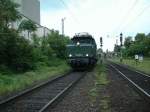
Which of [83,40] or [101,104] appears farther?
[83,40]

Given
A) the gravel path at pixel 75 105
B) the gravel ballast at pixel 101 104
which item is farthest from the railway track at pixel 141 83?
the gravel path at pixel 75 105

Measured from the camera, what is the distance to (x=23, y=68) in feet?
109

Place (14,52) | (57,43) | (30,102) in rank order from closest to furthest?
(30,102), (14,52), (57,43)

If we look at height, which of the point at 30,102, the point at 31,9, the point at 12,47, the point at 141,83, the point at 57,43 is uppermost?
the point at 31,9

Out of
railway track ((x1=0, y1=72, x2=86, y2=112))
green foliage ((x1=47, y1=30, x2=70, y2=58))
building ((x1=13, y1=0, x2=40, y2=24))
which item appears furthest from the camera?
building ((x1=13, y1=0, x2=40, y2=24))

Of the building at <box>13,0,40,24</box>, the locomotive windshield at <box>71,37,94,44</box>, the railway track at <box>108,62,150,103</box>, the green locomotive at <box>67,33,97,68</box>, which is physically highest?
the building at <box>13,0,40,24</box>

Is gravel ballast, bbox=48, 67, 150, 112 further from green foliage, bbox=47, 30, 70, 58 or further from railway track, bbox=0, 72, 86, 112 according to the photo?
green foliage, bbox=47, 30, 70, 58

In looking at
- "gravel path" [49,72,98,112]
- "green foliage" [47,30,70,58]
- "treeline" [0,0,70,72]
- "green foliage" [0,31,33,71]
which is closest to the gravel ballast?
"gravel path" [49,72,98,112]

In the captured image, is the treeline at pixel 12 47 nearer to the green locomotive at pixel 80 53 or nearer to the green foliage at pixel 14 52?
the green foliage at pixel 14 52

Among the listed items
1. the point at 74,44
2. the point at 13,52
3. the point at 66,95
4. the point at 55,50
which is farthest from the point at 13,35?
the point at 55,50

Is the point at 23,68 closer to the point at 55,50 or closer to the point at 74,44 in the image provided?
the point at 74,44

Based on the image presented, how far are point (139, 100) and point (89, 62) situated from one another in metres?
22.7

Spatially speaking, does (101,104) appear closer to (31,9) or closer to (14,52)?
(14,52)

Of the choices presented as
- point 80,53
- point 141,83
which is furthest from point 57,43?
point 141,83
